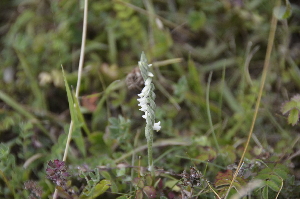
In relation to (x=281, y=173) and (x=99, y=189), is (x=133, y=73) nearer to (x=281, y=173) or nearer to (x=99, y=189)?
(x=99, y=189)

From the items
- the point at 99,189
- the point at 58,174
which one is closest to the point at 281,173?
the point at 99,189

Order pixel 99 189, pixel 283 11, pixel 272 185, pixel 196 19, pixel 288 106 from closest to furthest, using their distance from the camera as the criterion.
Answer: pixel 272 185 < pixel 99 189 < pixel 288 106 < pixel 283 11 < pixel 196 19

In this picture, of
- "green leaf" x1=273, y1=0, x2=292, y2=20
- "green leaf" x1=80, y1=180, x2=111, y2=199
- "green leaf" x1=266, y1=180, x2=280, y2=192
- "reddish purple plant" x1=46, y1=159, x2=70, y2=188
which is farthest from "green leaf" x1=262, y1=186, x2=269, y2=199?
"green leaf" x1=273, y1=0, x2=292, y2=20

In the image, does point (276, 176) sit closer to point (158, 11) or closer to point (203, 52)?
point (203, 52)

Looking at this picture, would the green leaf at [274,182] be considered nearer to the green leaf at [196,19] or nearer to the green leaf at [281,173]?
the green leaf at [281,173]

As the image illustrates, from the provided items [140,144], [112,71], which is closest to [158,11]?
[112,71]

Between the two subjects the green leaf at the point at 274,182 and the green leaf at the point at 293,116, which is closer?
the green leaf at the point at 274,182

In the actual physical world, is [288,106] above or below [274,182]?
above

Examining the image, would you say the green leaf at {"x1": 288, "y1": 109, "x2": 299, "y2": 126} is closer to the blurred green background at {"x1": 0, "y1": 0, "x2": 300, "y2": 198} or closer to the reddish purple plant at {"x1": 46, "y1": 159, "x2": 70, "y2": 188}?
the blurred green background at {"x1": 0, "y1": 0, "x2": 300, "y2": 198}

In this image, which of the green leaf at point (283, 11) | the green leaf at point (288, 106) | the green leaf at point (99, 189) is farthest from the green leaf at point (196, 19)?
the green leaf at point (99, 189)

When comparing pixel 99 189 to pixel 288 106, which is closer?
pixel 99 189

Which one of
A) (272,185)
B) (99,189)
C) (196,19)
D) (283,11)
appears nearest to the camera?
(272,185)
